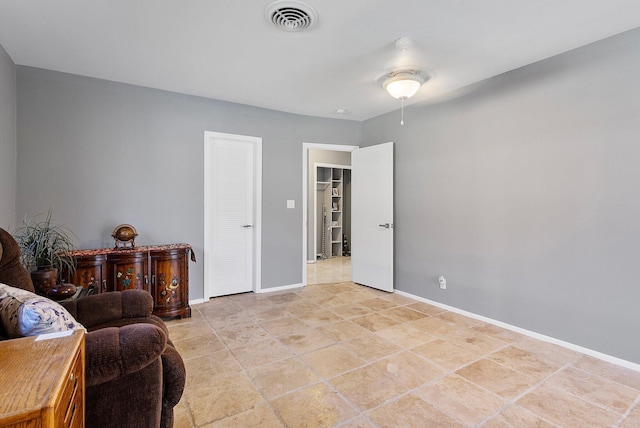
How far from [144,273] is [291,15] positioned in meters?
2.68

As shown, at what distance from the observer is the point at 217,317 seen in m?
3.41

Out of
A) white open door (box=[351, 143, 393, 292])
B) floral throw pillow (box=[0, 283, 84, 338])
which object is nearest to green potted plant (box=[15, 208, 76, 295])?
floral throw pillow (box=[0, 283, 84, 338])

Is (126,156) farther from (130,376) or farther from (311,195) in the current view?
(311,195)

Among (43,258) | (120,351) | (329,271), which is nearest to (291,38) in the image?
(120,351)

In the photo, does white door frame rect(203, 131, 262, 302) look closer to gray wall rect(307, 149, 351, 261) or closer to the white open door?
the white open door

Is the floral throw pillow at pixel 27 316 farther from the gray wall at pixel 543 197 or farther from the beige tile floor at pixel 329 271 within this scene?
the beige tile floor at pixel 329 271

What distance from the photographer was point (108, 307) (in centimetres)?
199

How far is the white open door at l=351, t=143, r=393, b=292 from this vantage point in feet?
14.2

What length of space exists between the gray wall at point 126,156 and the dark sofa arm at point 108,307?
159 cm

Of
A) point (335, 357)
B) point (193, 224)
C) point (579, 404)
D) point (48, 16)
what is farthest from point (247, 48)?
point (579, 404)

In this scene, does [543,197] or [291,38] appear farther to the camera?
[543,197]

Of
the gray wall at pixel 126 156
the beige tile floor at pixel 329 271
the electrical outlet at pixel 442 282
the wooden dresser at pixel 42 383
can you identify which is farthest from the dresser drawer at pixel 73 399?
the beige tile floor at pixel 329 271

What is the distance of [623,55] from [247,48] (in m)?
2.94

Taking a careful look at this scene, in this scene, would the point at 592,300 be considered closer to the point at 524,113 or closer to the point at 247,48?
the point at 524,113
